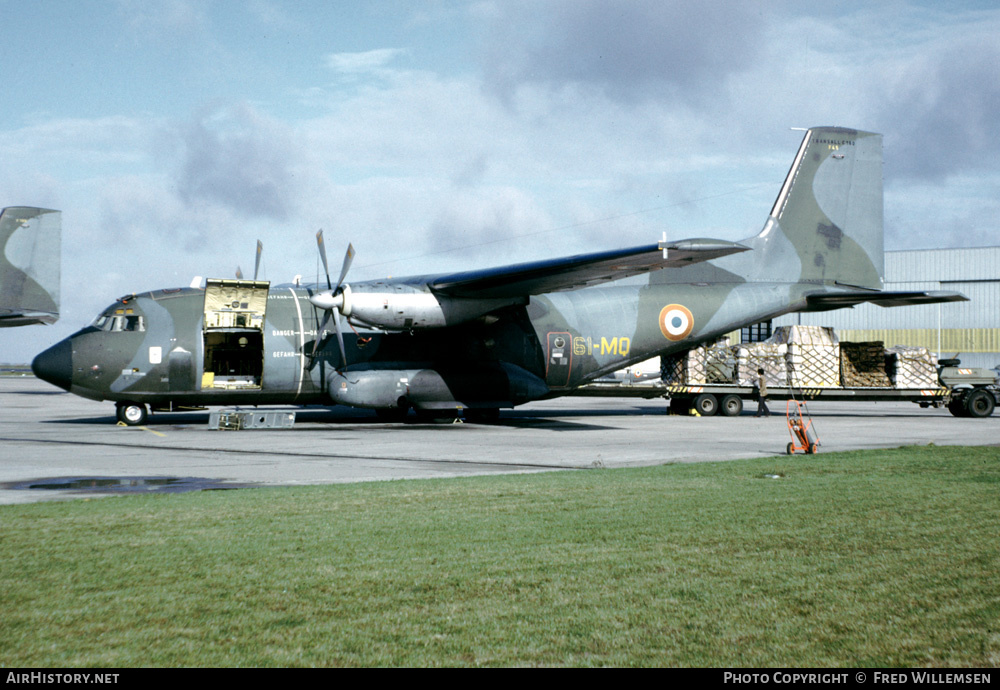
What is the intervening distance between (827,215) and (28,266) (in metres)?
26.4

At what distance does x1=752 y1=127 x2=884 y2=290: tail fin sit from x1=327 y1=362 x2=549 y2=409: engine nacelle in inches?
409

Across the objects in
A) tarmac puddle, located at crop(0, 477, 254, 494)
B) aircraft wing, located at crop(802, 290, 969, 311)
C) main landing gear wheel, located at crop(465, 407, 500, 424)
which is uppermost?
aircraft wing, located at crop(802, 290, 969, 311)

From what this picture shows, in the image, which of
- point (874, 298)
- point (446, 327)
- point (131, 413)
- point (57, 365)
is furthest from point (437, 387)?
point (874, 298)

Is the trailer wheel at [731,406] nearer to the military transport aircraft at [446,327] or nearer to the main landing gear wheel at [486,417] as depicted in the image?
the military transport aircraft at [446,327]

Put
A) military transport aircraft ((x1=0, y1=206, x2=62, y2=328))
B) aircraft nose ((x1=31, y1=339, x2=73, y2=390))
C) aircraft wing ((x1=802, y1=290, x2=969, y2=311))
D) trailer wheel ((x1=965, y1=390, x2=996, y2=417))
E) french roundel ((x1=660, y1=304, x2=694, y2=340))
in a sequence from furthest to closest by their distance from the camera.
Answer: trailer wheel ((x1=965, y1=390, x2=996, y2=417)), french roundel ((x1=660, y1=304, x2=694, y2=340)), aircraft wing ((x1=802, y1=290, x2=969, y2=311)), military transport aircraft ((x1=0, y1=206, x2=62, y2=328)), aircraft nose ((x1=31, y1=339, x2=73, y2=390))

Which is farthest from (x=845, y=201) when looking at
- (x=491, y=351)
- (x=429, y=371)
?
(x=429, y=371)

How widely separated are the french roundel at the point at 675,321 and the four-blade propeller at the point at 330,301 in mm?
Answer: 10527

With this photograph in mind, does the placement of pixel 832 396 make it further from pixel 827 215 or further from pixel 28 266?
pixel 28 266

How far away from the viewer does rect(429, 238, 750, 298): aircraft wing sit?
1938 centimetres

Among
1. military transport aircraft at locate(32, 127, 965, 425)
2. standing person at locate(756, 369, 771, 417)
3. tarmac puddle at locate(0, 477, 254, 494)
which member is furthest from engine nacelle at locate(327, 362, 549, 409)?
tarmac puddle at locate(0, 477, 254, 494)

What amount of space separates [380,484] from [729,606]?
6840 millimetres

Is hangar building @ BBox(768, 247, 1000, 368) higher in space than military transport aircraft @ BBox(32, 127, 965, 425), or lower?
higher

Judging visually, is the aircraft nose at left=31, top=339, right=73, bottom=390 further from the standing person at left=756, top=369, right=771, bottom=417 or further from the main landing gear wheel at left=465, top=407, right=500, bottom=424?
the standing person at left=756, top=369, right=771, bottom=417
